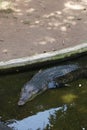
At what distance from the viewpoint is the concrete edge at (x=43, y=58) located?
6.66 metres

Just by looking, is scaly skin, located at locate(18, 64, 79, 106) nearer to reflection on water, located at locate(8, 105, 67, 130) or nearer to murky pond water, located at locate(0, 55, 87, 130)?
murky pond water, located at locate(0, 55, 87, 130)

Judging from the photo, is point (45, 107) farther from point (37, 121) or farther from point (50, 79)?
point (50, 79)

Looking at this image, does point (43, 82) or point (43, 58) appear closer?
point (43, 82)

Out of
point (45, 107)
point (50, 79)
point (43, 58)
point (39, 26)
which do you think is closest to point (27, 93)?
point (45, 107)

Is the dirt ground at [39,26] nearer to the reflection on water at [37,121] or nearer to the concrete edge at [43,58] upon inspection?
the concrete edge at [43,58]

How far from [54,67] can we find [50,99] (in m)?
0.73

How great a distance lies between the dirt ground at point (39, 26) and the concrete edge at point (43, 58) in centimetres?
46

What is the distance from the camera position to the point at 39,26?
8.35 m

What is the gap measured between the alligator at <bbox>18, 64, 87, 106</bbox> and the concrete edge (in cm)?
24

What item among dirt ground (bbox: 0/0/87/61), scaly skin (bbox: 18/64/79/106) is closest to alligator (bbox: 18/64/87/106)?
scaly skin (bbox: 18/64/79/106)

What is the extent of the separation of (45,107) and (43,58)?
1110 mm

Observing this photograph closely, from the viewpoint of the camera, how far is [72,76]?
6.57 metres

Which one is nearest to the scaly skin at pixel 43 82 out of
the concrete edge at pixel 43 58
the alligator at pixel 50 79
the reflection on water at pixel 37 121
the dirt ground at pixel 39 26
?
the alligator at pixel 50 79

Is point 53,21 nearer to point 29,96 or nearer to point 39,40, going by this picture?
point 39,40
